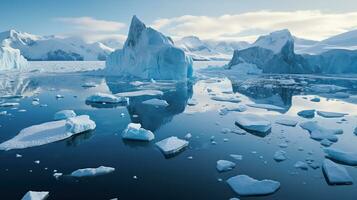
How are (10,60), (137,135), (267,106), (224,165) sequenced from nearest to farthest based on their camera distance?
(224,165)
(137,135)
(267,106)
(10,60)

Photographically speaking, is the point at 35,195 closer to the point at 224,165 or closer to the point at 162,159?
the point at 162,159

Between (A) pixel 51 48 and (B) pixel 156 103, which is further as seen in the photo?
(A) pixel 51 48

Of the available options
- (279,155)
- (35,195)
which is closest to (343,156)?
(279,155)

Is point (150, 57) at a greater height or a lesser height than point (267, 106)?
greater

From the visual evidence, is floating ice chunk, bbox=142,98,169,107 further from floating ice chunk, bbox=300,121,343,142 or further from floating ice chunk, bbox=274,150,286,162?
floating ice chunk, bbox=274,150,286,162

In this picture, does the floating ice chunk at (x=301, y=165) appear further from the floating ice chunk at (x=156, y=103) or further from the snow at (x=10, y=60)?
the snow at (x=10, y=60)

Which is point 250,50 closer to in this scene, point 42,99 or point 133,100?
point 133,100

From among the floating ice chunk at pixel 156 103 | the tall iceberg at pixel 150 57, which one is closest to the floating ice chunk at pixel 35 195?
the floating ice chunk at pixel 156 103
